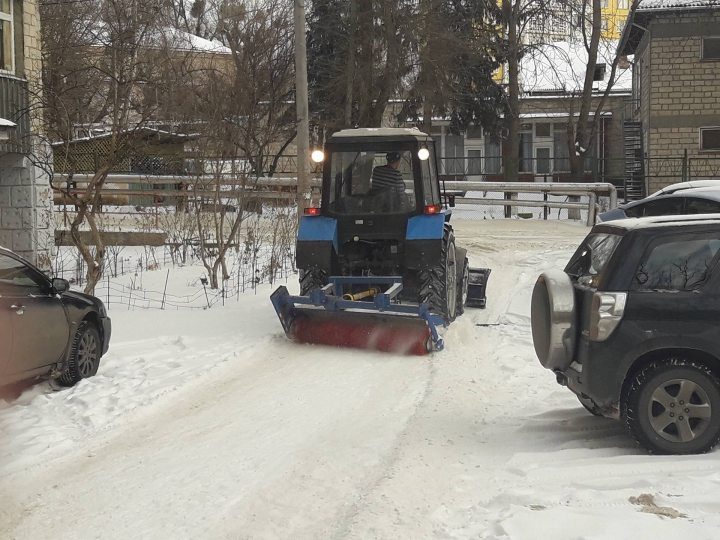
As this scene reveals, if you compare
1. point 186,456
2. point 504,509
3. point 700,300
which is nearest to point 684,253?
point 700,300

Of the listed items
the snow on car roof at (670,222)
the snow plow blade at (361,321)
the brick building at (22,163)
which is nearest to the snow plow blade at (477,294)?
the snow plow blade at (361,321)

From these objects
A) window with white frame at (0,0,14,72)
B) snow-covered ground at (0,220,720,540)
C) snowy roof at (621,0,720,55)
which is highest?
snowy roof at (621,0,720,55)

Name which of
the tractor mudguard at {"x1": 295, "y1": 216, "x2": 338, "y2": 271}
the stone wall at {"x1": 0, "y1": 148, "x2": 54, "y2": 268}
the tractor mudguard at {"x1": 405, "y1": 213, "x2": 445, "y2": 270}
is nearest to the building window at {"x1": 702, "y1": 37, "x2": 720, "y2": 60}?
the stone wall at {"x1": 0, "y1": 148, "x2": 54, "y2": 268}

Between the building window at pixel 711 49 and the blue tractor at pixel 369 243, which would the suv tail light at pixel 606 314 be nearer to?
the blue tractor at pixel 369 243

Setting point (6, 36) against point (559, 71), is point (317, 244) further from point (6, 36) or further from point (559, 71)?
point (559, 71)

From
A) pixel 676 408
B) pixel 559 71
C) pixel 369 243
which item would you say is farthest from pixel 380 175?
pixel 559 71

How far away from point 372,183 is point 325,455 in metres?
5.30

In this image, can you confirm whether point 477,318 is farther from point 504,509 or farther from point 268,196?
point 268,196

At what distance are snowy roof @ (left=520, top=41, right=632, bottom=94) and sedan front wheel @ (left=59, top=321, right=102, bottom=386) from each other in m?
27.8

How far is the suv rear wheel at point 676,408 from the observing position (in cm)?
586

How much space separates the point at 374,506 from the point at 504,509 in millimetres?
743

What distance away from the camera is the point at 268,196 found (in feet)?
68.8

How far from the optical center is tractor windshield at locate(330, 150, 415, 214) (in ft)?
35.2

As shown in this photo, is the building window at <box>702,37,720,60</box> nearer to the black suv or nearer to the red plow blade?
the red plow blade
